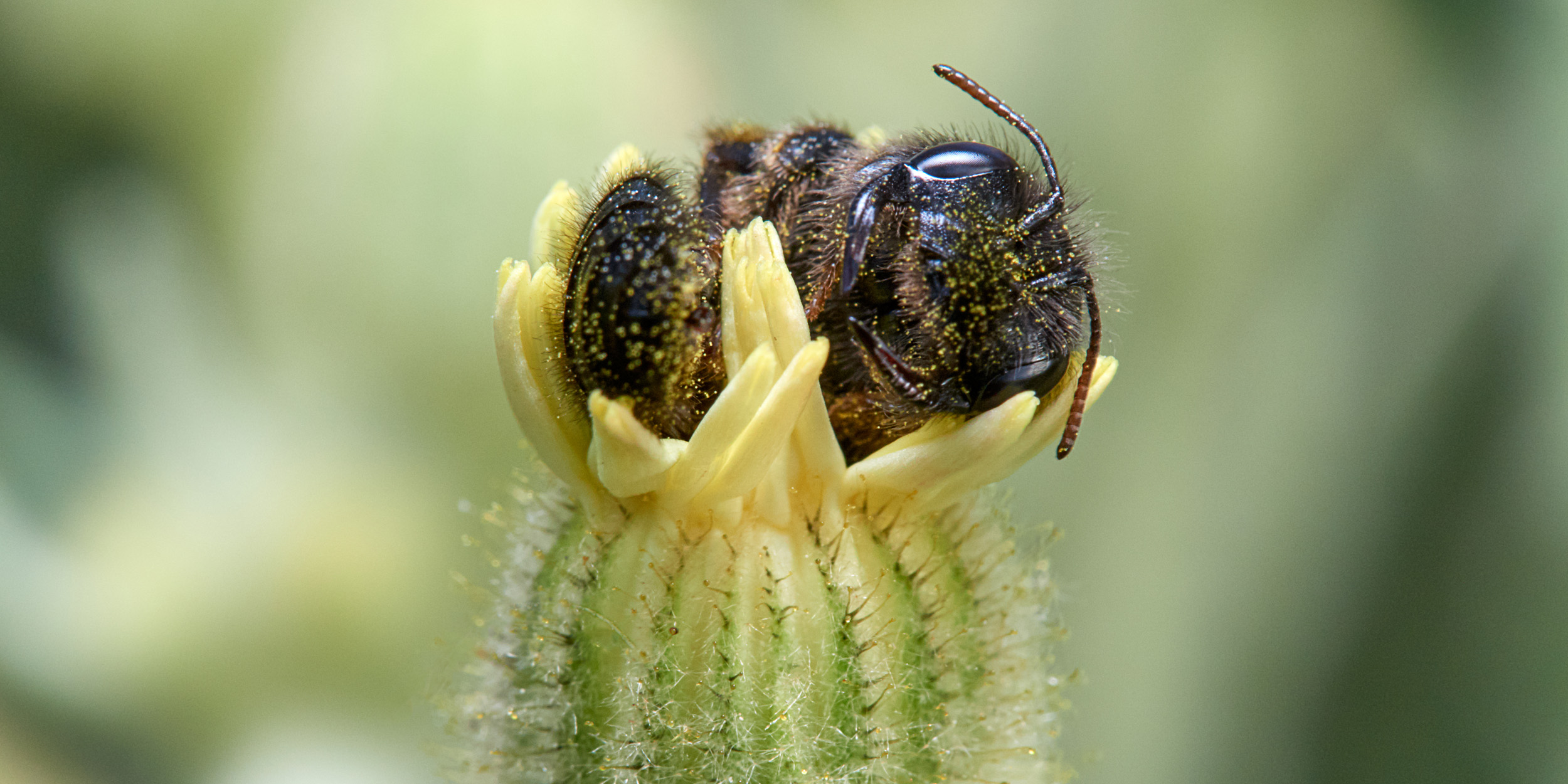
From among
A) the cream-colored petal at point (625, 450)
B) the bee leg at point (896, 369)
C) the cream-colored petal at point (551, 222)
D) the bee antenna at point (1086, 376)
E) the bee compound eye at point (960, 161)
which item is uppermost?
the cream-colored petal at point (551, 222)

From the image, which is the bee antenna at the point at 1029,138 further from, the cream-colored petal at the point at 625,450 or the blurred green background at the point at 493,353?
the blurred green background at the point at 493,353

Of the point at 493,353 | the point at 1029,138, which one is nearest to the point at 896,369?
the point at 1029,138

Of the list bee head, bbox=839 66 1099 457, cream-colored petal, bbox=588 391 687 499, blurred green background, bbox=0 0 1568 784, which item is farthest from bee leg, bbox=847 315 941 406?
blurred green background, bbox=0 0 1568 784

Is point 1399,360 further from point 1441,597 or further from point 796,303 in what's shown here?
point 796,303

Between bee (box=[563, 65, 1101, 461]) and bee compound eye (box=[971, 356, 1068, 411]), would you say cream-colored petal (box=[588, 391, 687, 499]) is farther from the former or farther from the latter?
bee compound eye (box=[971, 356, 1068, 411])

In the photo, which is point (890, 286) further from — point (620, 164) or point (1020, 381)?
point (620, 164)

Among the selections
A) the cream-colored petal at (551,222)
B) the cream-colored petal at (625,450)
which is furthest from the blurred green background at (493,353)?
the cream-colored petal at (625,450)

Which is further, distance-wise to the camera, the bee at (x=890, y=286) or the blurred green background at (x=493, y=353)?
the blurred green background at (x=493, y=353)
